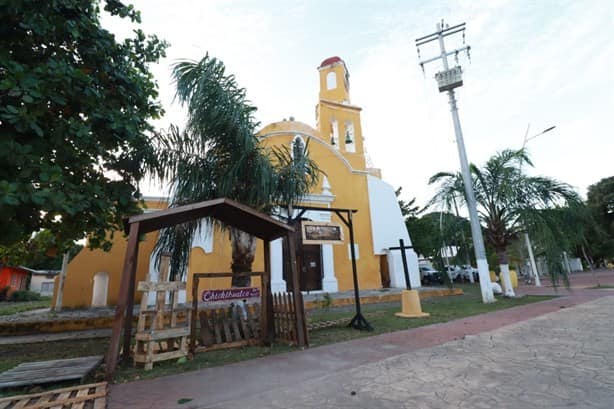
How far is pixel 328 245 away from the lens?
13992mm

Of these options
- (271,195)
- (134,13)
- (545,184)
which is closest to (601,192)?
(545,184)

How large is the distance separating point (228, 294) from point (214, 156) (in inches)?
120

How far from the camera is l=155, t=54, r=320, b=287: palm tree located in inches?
239

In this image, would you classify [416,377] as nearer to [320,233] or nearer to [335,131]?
[320,233]

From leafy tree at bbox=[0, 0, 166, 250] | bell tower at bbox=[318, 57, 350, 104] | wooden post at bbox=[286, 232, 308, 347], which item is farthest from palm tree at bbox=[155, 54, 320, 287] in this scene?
bell tower at bbox=[318, 57, 350, 104]

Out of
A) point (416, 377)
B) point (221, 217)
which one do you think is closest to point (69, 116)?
point (221, 217)

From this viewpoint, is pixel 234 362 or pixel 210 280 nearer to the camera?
pixel 234 362

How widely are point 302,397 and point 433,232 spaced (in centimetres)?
1025

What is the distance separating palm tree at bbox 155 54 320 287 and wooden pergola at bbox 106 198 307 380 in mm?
725

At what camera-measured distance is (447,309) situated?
Result: 368 inches

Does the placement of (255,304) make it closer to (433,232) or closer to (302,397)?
(302,397)

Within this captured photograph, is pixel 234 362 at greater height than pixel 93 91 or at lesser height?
lesser

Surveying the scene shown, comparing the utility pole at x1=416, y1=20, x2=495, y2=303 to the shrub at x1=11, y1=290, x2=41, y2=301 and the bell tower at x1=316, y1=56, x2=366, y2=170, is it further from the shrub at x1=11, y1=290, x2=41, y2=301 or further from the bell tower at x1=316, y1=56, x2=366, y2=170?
the shrub at x1=11, y1=290, x2=41, y2=301

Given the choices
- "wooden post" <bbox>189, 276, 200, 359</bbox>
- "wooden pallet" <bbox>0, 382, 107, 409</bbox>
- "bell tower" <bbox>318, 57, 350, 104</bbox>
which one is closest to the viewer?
"wooden pallet" <bbox>0, 382, 107, 409</bbox>
